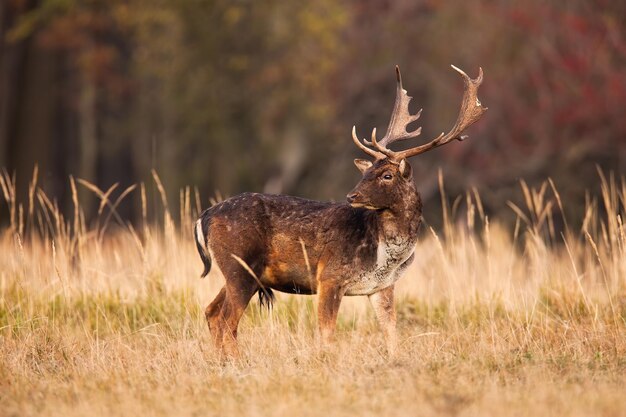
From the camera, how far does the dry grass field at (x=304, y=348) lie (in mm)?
6543

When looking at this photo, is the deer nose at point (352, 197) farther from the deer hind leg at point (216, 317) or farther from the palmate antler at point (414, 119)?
the deer hind leg at point (216, 317)

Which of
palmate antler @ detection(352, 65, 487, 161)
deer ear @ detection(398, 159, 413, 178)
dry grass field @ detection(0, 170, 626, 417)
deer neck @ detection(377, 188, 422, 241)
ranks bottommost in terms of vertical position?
dry grass field @ detection(0, 170, 626, 417)

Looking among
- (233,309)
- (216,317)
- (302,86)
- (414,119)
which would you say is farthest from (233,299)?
(302,86)

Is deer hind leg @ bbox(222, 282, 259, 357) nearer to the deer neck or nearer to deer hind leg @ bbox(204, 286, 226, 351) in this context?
deer hind leg @ bbox(204, 286, 226, 351)

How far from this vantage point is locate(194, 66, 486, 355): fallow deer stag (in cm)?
843

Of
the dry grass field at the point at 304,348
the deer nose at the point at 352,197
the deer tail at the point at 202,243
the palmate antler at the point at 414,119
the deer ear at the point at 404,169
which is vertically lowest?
the dry grass field at the point at 304,348

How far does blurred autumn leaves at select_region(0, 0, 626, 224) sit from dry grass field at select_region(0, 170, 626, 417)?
25.0 feet

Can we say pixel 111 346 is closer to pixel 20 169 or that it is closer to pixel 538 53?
pixel 20 169

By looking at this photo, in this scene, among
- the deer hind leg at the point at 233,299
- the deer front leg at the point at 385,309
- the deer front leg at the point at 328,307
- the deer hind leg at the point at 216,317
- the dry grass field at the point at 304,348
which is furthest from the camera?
the deer front leg at the point at 385,309

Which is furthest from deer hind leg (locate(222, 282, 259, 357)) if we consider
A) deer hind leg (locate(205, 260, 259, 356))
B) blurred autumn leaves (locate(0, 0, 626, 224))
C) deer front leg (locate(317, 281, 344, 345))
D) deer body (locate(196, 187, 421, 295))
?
blurred autumn leaves (locate(0, 0, 626, 224))

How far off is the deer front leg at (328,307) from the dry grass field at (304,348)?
0.46 feet

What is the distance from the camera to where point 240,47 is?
843 inches

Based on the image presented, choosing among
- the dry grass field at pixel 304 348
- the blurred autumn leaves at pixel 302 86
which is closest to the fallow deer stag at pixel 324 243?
the dry grass field at pixel 304 348

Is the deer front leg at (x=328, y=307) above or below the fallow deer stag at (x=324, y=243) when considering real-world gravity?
below
